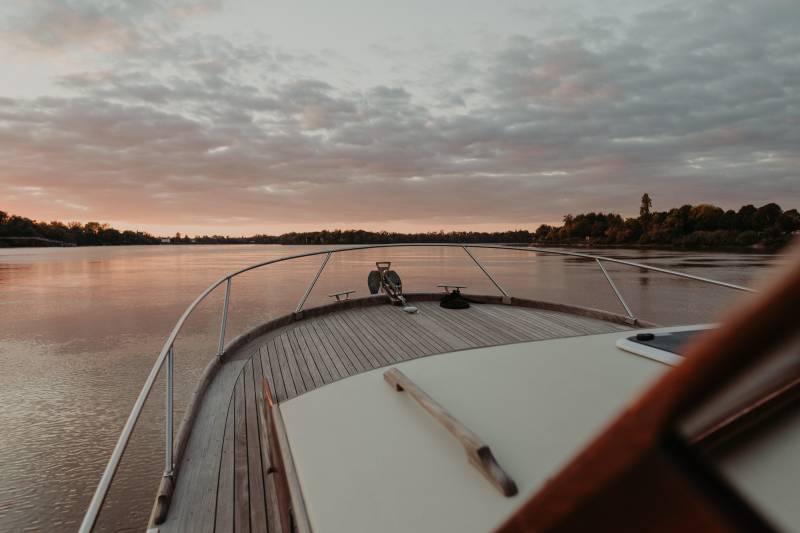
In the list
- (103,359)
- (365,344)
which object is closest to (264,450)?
(365,344)

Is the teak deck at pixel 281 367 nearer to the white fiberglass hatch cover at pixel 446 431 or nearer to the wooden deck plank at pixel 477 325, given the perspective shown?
the wooden deck plank at pixel 477 325

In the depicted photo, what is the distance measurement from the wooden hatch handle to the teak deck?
0.85m

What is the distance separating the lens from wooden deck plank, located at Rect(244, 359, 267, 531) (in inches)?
93.8

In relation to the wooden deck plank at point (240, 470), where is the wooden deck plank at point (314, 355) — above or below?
above

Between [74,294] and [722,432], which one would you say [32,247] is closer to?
[74,294]

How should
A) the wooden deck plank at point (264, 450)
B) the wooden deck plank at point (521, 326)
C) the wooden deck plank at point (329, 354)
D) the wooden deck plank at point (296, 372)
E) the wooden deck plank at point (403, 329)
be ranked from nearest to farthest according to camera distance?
the wooden deck plank at point (264, 450)
the wooden deck plank at point (296, 372)
the wooden deck plank at point (329, 354)
the wooden deck plank at point (403, 329)
the wooden deck plank at point (521, 326)

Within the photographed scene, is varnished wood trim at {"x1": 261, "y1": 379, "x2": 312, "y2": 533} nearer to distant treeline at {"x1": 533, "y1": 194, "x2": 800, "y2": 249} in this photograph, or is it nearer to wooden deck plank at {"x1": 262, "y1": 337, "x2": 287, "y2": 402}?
wooden deck plank at {"x1": 262, "y1": 337, "x2": 287, "y2": 402}

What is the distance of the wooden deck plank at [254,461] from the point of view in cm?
238

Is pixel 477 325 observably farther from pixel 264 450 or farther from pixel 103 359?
pixel 103 359

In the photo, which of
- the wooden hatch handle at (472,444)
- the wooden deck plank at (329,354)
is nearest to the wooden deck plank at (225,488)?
the wooden deck plank at (329,354)

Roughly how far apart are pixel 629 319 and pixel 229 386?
5080mm

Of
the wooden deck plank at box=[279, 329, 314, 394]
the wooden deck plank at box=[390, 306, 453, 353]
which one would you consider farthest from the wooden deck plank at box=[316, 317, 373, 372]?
the wooden deck plank at box=[390, 306, 453, 353]

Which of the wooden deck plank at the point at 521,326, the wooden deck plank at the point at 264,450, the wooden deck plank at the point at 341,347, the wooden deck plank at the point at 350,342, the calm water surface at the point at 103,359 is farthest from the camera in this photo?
the calm water surface at the point at 103,359

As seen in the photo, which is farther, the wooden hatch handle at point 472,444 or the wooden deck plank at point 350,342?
the wooden deck plank at point 350,342
